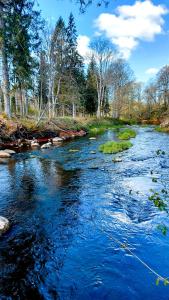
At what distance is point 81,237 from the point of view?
539 centimetres

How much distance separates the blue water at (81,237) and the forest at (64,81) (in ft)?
18.1

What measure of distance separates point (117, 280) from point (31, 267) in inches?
64.5

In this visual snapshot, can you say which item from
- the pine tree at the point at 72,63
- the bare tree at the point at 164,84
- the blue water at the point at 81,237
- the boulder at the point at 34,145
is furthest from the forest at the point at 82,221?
the bare tree at the point at 164,84

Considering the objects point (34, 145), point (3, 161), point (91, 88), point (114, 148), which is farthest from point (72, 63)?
point (3, 161)

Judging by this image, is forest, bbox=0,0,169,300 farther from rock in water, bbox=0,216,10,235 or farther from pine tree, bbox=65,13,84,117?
pine tree, bbox=65,13,84,117

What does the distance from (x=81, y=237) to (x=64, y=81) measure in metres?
32.1

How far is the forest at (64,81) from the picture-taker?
20344 mm

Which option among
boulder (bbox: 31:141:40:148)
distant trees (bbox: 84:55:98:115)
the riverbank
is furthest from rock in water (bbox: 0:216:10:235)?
distant trees (bbox: 84:55:98:115)

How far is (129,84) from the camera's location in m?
53.2

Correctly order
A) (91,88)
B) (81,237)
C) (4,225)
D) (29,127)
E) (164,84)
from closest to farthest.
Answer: (81,237)
(4,225)
(29,127)
(91,88)
(164,84)

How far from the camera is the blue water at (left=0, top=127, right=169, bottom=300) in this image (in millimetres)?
3881

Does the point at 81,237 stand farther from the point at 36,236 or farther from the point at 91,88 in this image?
the point at 91,88

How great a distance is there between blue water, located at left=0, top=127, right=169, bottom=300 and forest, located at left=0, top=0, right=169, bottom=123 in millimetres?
5513

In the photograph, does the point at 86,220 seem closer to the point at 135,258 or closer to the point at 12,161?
the point at 135,258
